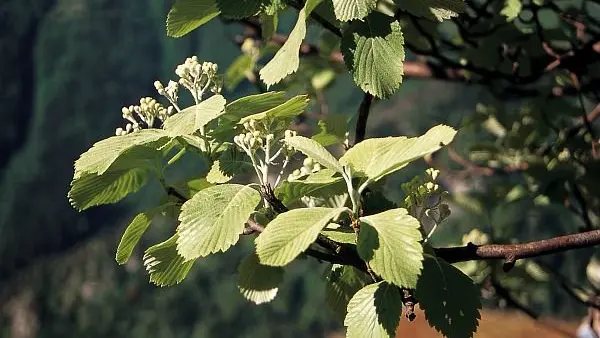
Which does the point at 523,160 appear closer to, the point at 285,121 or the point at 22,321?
the point at 285,121

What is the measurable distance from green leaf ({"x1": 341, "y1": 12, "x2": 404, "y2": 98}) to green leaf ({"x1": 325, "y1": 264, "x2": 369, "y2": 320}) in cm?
16

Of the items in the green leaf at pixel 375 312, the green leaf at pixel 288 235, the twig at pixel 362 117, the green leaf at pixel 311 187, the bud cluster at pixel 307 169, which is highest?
the green leaf at pixel 288 235

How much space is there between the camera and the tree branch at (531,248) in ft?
1.68

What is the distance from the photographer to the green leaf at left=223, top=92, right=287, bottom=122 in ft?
1.73

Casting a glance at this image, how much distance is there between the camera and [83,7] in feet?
14.9

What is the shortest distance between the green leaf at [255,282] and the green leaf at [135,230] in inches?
4.1

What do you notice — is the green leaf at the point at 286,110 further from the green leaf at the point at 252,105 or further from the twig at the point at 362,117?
the twig at the point at 362,117

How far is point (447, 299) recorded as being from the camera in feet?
1.73

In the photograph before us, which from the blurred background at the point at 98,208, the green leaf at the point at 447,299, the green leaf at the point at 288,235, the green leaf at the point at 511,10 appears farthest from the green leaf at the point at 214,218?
the blurred background at the point at 98,208

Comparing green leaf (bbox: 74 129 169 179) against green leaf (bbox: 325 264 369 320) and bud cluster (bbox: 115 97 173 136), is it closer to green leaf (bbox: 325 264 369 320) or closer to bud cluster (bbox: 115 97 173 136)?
bud cluster (bbox: 115 97 173 136)

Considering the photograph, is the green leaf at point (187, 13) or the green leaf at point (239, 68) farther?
the green leaf at point (239, 68)

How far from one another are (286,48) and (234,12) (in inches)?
1.9

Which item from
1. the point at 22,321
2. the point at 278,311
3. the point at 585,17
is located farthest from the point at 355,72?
the point at 22,321

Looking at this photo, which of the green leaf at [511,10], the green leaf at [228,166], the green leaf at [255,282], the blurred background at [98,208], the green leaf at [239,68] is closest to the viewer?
the green leaf at [228,166]
